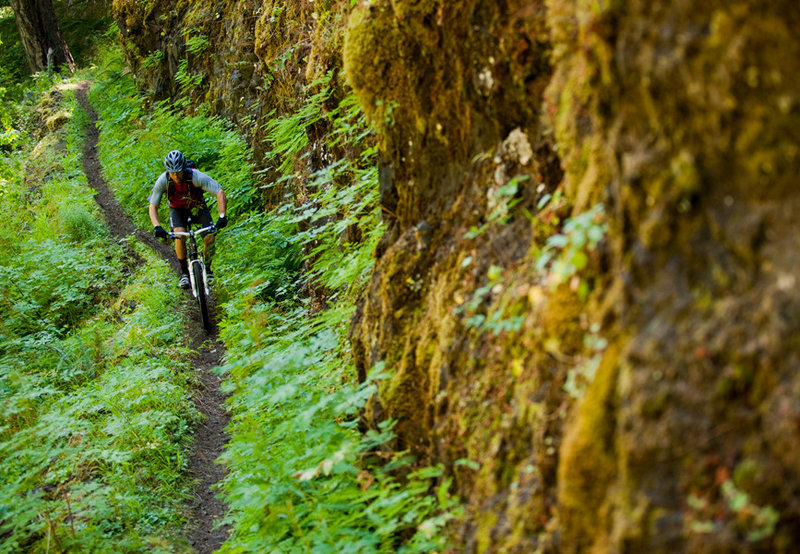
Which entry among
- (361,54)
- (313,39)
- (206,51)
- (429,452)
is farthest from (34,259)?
(429,452)

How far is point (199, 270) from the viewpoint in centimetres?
1012

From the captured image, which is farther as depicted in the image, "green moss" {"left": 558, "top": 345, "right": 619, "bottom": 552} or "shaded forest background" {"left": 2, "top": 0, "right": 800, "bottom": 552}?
"green moss" {"left": 558, "top": 345, "right": 619, "bottom": 552}

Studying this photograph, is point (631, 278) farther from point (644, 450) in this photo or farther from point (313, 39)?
point (313, 39)

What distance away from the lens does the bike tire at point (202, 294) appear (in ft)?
32.7

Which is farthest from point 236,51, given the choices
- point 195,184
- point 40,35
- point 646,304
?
point 40,35

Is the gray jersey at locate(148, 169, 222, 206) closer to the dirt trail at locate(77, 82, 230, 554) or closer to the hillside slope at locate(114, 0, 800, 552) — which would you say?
the dirt trail at locate(77, 82, 230, 554)

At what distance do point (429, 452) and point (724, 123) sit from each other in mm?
2529

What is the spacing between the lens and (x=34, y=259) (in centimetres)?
1302

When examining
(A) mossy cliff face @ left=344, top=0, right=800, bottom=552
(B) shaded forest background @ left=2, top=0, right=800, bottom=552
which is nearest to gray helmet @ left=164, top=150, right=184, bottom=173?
(B) shaded forest background @ left=2, top=0, right=800, bottom=552

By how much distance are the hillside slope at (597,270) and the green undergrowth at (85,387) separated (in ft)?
9.33

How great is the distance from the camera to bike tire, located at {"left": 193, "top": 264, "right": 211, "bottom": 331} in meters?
9.97

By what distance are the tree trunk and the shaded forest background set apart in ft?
94.2

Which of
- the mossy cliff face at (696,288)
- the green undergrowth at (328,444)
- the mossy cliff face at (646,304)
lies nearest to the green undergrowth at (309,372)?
the green undergrowth at (328,444)

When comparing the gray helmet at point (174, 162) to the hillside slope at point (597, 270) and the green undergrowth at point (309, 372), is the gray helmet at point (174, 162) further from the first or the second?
the hillside slope at point (597, 270)
